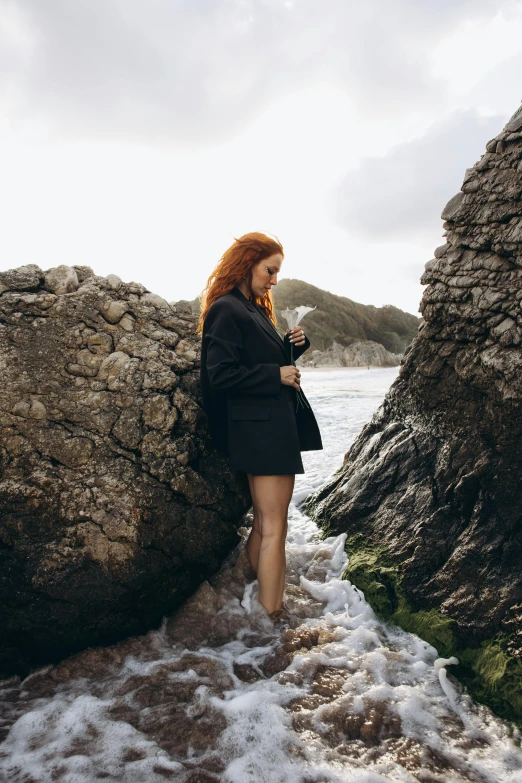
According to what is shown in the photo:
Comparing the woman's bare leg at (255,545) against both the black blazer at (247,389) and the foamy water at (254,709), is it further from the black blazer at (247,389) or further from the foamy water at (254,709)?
the black blazer at (247,389)

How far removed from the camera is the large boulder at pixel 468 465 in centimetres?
286

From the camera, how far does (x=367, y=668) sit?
2.80 meters

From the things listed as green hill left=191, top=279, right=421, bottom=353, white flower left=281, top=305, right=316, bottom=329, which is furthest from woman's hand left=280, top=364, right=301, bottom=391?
green hill left=191, top=279, right=421, bottom=353

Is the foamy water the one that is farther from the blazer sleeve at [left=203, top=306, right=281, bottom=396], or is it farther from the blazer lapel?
the blazer lapel

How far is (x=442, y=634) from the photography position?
2.95 metres

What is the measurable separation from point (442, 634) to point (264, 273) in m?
2.53

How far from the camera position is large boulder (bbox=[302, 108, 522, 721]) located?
286cm

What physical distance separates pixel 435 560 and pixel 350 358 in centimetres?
5546

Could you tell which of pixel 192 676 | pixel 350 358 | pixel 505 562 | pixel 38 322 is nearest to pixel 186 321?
pixel 38 322

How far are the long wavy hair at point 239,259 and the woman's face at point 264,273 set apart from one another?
28 millimetres

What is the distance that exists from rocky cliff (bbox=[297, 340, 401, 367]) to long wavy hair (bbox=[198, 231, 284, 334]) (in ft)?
167

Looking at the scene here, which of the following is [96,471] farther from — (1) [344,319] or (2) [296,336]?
(1) [344,319]

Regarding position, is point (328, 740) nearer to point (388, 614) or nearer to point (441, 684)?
point (441, 684)

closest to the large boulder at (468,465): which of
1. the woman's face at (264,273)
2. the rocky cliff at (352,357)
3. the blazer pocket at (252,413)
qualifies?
the woman's face at (264,273)
